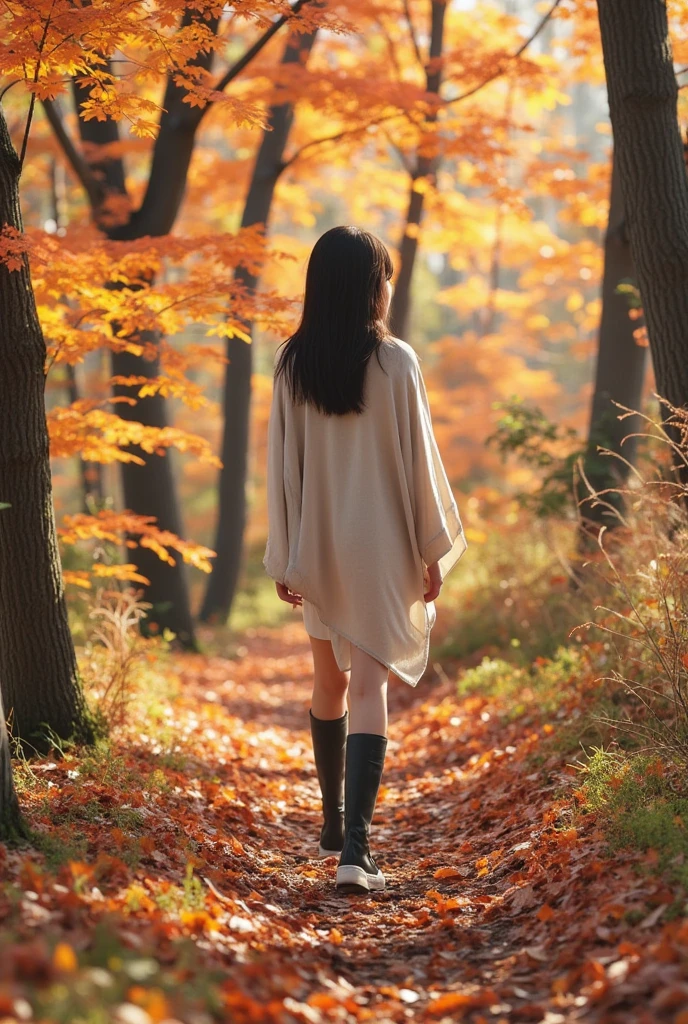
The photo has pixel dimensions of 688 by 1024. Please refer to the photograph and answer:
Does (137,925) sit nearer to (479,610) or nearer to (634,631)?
(634,631)

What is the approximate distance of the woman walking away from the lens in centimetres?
350

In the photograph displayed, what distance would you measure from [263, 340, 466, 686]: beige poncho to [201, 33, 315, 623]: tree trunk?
21.8ft

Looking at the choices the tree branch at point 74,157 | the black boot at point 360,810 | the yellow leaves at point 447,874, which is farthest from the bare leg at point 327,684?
the tree branch at point 74,157

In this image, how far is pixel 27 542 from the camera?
4.09 meters

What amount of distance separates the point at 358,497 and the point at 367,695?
718 millimetres

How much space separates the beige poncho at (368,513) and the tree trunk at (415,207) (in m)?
5.59

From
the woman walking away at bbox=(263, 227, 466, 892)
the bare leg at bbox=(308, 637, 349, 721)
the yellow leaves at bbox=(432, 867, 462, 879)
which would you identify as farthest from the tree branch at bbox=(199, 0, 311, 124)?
the yellow leaves at bbox=(432, 867, 462, 879)

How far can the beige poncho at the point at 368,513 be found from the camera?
3527 millimetres

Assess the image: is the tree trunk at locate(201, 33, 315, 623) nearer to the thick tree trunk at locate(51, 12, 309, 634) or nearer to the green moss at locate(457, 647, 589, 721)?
the thick tree trunk at locate(51, 12, 309, 634)

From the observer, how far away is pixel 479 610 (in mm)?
8102

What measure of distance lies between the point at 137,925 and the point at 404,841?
6.91 ft

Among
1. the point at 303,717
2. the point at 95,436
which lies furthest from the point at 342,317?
the point at 303,717

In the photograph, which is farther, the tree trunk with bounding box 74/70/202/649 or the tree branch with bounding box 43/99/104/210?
the tree trunk with bounding box 74/70/202/649

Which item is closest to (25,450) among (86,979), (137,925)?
(137,925)
